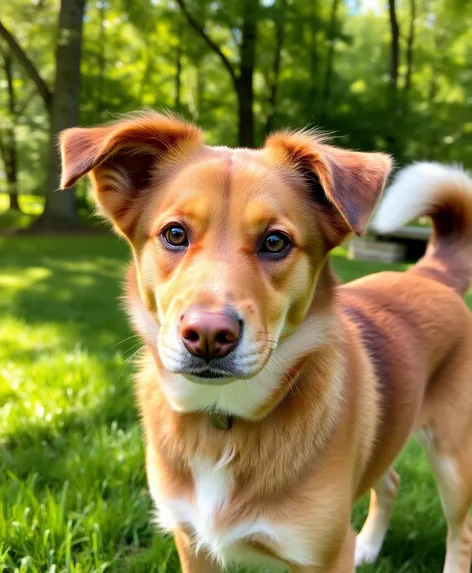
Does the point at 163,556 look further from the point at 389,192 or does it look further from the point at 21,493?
the point at 389,192

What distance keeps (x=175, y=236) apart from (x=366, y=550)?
1.91 meters

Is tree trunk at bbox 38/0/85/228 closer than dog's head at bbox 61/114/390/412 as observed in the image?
No

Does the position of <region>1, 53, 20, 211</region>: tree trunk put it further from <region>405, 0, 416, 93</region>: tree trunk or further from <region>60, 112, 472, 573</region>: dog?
<region>60, 112, 472, 573</region>: dog

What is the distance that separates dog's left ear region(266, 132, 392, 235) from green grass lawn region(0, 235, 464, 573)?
1670mm

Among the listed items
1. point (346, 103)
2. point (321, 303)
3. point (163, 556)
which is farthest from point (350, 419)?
point (346, 103)

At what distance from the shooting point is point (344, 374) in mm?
2080

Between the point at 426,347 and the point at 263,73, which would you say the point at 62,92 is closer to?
the point at 263,73

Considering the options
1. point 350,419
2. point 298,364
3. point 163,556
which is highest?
point 298,364

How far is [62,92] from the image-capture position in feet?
40.6

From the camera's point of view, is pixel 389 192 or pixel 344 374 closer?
pixel 344 374

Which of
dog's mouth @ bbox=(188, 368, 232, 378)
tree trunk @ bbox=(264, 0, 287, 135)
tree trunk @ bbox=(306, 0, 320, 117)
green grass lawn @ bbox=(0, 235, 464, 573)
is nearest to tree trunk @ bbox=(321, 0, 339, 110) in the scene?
tree trunk @ bbox=(306, 0, 320, 117)

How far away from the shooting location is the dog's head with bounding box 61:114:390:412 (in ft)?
5.14

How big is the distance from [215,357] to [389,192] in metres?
1.57

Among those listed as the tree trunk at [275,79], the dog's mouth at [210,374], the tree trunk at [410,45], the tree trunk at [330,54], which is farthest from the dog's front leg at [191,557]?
the tree trunk at [410,45]
